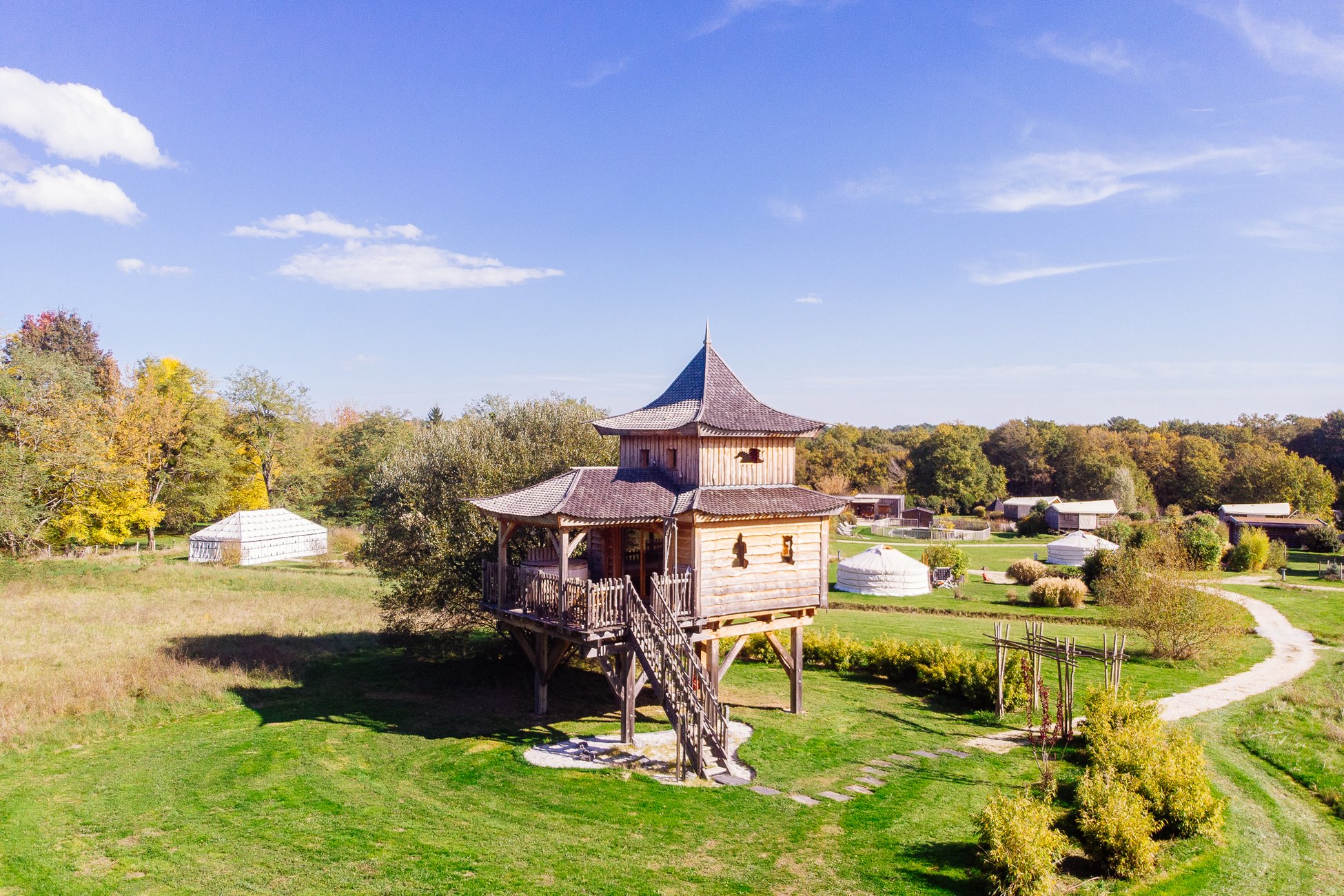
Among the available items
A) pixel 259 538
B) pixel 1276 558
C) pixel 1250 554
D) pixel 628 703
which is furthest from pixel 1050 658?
pixel 259 538

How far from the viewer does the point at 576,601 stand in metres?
17.0

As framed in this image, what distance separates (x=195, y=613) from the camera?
3092cm

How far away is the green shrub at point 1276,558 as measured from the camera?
48609 millimetres

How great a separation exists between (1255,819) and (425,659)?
21425 millimetres

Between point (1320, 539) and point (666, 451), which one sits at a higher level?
point (666, 451)

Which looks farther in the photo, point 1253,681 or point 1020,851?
point 1253,681

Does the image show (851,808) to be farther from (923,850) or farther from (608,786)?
(608,786)

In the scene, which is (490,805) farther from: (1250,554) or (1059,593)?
(1250,554)

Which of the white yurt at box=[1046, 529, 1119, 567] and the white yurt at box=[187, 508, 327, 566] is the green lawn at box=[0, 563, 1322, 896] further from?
the white yurt at box=[1046, 529, 1119, 567]

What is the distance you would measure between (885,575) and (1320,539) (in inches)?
1537

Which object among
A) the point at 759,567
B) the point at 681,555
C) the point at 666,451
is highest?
the point at 666,451

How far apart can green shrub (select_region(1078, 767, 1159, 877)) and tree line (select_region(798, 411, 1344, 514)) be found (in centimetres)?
7393

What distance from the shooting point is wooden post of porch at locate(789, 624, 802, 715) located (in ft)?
67.5

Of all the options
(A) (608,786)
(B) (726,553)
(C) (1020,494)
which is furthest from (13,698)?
(C) (1020,494)
